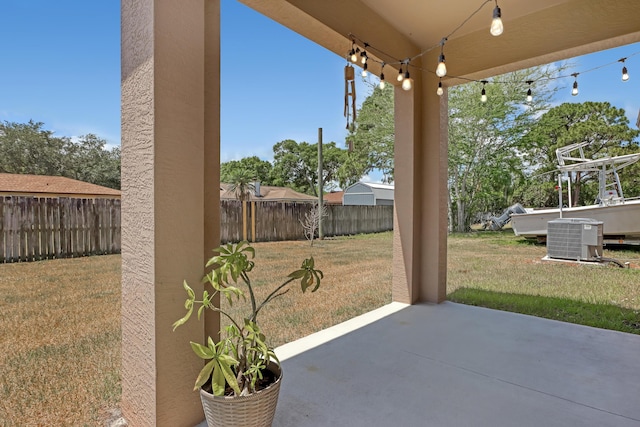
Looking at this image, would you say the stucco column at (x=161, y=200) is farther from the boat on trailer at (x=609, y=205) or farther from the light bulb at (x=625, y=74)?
the boat on trailer at (x=609, y=205)

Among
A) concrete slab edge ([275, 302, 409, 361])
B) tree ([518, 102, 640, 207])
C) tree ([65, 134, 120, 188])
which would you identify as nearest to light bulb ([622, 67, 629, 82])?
concrete slab edge ([275, 302, 409, 361])

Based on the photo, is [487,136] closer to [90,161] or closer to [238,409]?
[90,161]

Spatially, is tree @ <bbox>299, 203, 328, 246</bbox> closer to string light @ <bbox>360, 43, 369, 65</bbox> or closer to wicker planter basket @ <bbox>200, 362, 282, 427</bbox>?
string light @ <bbox>360, 43, 369, 65</bbox>

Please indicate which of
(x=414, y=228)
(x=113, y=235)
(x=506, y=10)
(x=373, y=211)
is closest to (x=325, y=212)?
(x=373, y=211)

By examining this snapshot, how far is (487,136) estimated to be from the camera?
33.8 feet

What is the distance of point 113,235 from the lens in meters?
5.04

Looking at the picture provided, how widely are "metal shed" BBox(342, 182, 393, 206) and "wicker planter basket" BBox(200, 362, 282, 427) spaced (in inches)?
640

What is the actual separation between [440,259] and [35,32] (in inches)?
165

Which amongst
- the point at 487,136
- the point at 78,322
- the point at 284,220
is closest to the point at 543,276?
the point at 78,322

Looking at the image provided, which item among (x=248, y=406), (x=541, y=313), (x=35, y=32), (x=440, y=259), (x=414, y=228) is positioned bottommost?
(x=541, y=313)

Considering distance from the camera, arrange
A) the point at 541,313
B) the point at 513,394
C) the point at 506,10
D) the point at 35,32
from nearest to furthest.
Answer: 1. the point at 513,394
2. the point at 506,10
3. the point at 35,32
4. the point at 541,313

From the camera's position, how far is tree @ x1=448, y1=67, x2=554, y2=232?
9602 mm

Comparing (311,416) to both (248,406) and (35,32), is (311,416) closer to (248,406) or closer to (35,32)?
(248,406)

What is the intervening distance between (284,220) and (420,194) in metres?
5.50
